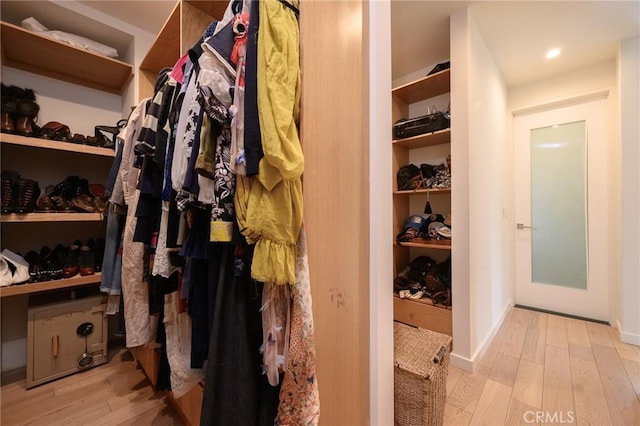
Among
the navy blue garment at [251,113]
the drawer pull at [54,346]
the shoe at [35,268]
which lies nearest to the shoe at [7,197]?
the shoe at [35,268]

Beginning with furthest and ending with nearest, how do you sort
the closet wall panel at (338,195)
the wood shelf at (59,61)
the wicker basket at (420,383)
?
1. the wood shelf at (59,61)
2. the wicker basket at (420,383)
3. the closet wall panel at (338,195)

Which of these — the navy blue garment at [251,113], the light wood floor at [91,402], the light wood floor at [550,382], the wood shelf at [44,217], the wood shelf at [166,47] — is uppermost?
the wood shelf at [166,47]

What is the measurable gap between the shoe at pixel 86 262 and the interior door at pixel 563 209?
398 cm

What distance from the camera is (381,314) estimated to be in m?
0.91

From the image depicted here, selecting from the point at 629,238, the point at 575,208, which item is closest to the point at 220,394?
the point at 629,238

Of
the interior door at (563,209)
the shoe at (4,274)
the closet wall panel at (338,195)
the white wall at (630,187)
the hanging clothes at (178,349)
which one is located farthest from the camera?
the interior door at (563,209)

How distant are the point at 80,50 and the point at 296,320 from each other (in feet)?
7.12

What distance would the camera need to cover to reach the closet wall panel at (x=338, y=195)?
750 millimetres

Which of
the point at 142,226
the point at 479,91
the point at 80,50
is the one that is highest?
the point at 80,50

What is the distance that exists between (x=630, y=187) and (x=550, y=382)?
169cm

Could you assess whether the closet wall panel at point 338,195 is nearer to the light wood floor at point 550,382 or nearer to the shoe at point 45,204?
the light wood floor at point 550,382

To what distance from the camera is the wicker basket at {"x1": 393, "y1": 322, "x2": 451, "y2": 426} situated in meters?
1.06

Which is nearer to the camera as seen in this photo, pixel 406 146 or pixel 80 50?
pixel 80 50

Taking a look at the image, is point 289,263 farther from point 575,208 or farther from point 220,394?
point 575,208
